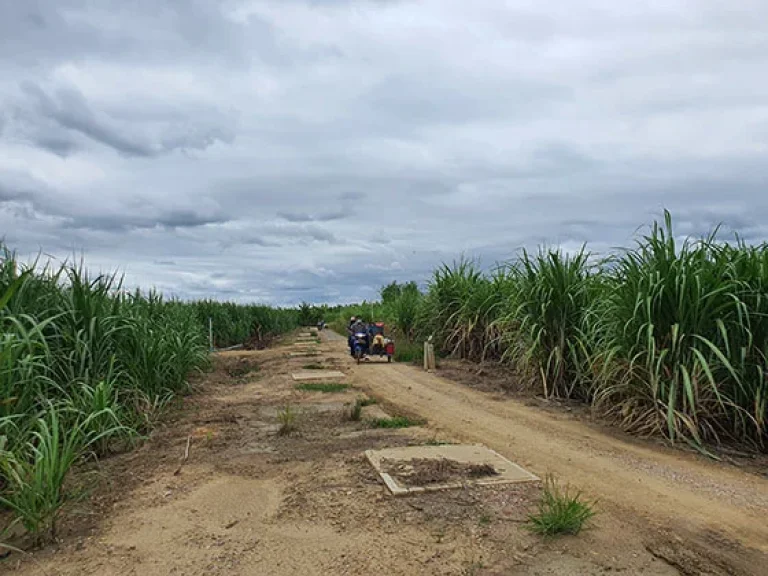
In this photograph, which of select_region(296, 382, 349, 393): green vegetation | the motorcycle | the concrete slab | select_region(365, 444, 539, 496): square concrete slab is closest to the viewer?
select_region(365, 444, 539, 496): square concrete slab

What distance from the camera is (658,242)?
5.55 metres

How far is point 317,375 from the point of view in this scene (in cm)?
1002

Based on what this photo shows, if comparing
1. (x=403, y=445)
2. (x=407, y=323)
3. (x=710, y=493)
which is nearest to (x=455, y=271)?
(x=407, y=323)

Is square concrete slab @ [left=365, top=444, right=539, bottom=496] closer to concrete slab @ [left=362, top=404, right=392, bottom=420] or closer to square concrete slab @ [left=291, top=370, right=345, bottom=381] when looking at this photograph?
concrete slab @ [left=362, top=404, right=392, bottom=420]

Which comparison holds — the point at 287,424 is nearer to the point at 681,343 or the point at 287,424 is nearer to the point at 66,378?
the point at 66,378

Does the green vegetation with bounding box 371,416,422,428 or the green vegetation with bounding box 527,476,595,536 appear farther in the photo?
the green vegetation with bounding box 371,416,422,428

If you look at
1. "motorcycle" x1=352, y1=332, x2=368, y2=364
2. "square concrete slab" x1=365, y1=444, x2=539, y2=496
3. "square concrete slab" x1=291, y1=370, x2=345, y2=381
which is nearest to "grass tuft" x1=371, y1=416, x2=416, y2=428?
"square concrete slab" x1=365, y1=444, x2=539, y2=496

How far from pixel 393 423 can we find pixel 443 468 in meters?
1.82

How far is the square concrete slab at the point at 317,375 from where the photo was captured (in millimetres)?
9672

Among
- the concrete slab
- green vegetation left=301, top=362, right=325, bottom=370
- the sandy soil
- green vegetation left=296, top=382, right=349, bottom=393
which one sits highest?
green vegetation left=301, top=362, right=325, bottom=370

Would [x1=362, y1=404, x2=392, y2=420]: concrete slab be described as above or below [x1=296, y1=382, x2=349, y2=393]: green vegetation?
below

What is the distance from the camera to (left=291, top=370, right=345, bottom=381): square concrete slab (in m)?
9.67

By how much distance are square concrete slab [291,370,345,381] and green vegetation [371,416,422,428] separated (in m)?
3.89

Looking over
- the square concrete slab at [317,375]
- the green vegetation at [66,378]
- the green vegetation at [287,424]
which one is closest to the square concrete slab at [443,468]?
the green vegetation at [287,424]
